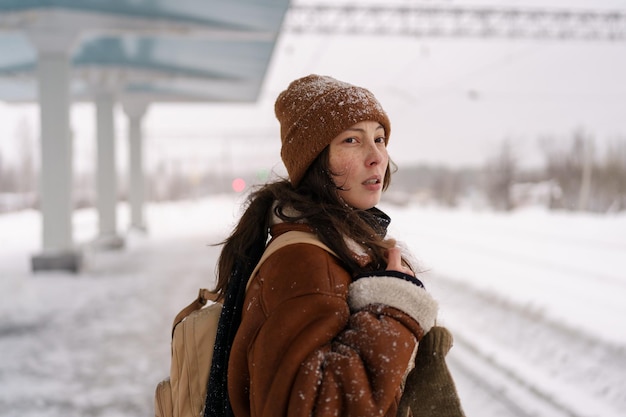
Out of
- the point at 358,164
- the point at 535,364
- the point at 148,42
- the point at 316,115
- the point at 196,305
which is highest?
the point at 148,42

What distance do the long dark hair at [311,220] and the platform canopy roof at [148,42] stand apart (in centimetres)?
1022

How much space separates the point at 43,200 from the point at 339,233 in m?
13.0

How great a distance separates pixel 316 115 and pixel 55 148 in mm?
12571

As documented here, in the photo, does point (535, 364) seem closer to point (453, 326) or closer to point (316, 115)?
point (453, 326)

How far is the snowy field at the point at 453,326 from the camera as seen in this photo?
5539 mm

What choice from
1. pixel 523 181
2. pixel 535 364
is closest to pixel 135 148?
pixel 535 364

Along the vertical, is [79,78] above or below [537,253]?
above

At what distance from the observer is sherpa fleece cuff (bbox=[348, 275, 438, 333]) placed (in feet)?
5.07

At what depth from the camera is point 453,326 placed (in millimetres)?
8641

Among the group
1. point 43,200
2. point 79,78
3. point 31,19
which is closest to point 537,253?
point 43,200

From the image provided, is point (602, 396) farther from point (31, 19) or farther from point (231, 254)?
point (31, 19)

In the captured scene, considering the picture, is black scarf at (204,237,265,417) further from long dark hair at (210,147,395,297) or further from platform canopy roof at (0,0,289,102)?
platform canopy roof at (0,0,289,102)

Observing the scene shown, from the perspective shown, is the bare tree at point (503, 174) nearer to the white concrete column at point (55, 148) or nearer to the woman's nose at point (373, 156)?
the white concrete column at point (55, 148)

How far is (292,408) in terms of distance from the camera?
1394 mm
